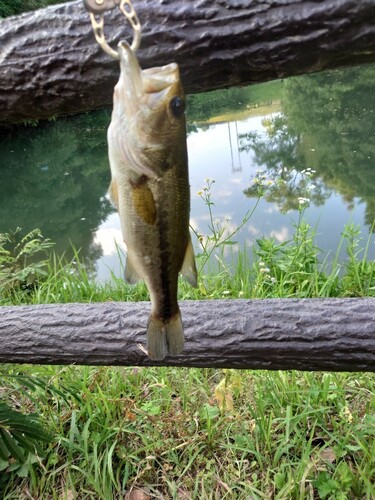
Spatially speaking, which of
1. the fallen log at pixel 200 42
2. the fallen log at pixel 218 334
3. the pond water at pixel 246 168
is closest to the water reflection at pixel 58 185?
the pond water at pixel 246 168

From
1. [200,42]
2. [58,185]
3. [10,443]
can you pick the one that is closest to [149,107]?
[200,42]

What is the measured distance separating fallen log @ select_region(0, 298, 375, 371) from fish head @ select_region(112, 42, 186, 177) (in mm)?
906

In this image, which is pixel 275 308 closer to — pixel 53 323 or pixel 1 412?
pixel 53 323

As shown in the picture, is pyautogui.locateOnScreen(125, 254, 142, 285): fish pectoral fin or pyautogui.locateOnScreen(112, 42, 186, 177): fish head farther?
pyautogui.locateOnScreen(125, 254, 142, 285): fish pectoral fin

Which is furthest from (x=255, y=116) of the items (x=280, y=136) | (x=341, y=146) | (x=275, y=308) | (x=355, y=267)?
(x=275, y=308)

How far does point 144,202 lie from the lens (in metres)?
0.84

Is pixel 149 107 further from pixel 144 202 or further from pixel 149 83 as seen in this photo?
pixel 144 202

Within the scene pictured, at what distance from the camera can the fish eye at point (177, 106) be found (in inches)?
29.8

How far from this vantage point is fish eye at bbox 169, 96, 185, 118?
29.8 inches

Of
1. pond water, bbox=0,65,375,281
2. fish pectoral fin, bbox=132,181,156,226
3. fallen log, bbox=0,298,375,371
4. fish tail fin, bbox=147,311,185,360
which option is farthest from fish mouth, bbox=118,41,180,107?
pond water, bbox=0,65,375,281

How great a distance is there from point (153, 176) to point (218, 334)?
88 centimetres

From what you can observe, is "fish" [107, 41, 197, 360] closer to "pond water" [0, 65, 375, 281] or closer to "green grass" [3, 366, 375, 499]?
"green grass" [3, 366, 375, 499]

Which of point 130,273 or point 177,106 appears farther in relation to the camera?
point 130,273

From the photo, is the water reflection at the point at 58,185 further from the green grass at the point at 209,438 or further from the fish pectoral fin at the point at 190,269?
the fish pectoral fin at the point at 190,269
